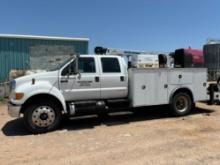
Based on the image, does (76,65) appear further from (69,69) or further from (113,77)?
(113,77)

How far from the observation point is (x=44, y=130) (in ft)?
24.3

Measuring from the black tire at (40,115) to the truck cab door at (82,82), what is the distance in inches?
21.6

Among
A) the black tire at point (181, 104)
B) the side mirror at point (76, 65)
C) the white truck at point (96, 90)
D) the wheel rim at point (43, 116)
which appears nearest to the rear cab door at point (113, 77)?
the white truck at point (96, 90)

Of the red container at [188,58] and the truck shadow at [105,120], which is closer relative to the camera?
the truck shadow at [105,120]

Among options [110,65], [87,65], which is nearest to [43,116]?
[87,65]

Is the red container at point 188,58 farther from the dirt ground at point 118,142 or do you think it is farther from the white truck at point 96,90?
the dirt ground at point 118,142

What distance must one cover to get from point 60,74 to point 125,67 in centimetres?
216

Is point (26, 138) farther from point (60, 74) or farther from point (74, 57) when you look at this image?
point (74, 57)

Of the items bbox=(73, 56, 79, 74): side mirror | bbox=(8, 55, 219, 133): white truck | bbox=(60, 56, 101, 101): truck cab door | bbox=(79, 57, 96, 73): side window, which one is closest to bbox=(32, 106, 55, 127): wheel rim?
bbox=(8, 55, 219, 133): white truck

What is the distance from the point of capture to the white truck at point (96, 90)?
7.36 meters

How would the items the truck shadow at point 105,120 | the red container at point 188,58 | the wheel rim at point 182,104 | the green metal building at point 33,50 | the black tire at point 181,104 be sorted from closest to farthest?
the truck shadow at point 105,120 → the black tire at point 181,104 → the wheel rim at point 182,104 → the red container at point 188,58 → the green metal building at point 33,50

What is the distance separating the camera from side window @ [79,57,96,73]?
8117 millimetres

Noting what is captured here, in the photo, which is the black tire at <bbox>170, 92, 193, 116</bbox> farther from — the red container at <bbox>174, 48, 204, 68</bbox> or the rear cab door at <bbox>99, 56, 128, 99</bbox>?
the rear cab door at <bbox>99, 56, 128, 99</bbox>

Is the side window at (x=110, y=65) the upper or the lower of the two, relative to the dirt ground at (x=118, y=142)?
upper
